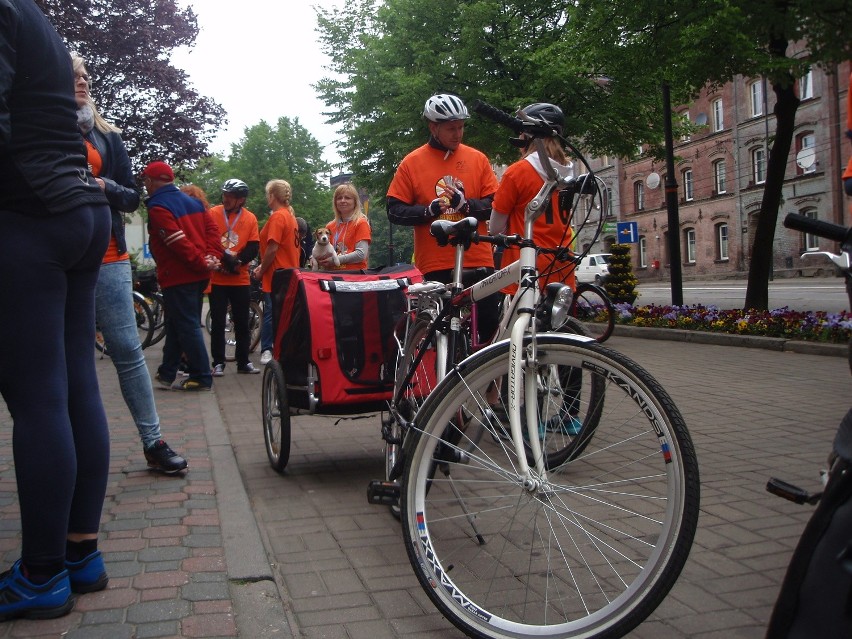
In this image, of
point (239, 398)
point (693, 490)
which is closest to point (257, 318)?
point (239, 398)

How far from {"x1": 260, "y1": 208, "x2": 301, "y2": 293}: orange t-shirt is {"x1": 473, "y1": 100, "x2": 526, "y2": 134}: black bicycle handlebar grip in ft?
22.8

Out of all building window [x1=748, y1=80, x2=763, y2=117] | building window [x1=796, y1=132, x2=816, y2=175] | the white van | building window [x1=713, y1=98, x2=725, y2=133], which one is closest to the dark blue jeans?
the white van

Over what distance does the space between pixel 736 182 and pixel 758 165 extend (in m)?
1.75

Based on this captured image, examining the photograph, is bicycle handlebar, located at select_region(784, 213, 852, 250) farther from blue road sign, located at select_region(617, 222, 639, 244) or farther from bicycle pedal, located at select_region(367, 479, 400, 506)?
blue road sign, located at select_region(617, 222, 639, 244)

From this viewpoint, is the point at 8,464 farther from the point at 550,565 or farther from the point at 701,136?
the point at 701,136

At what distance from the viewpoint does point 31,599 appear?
2.87 metres

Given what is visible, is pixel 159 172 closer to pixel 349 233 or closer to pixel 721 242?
pixel 349 233

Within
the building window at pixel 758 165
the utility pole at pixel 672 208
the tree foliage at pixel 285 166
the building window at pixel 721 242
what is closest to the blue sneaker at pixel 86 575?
the utility pole at pixel 672 208

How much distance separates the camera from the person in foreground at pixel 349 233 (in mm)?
9242

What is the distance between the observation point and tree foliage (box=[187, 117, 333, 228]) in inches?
2452

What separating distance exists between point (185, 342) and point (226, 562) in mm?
4700

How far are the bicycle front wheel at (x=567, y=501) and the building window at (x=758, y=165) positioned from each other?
47.8 m

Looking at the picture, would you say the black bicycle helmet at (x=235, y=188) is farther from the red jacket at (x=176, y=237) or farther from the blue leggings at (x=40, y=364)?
the blue leggings at (x=40, y=364)

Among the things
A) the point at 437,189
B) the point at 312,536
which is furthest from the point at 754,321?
the point at 312,536
